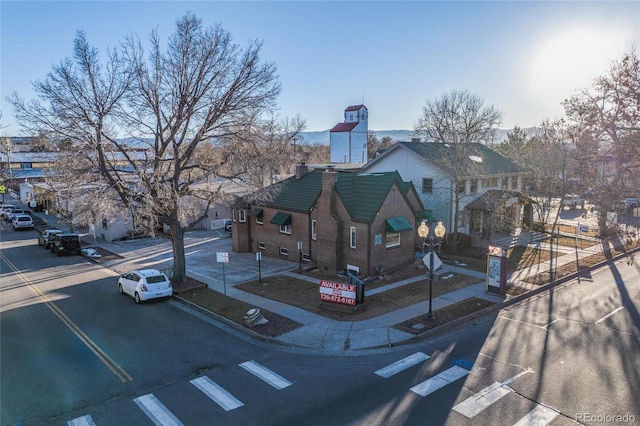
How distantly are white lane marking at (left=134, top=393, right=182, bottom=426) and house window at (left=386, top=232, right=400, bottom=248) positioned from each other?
1597cm

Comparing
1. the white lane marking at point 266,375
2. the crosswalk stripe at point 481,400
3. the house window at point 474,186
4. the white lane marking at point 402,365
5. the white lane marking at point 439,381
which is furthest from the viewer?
the house window at point 474,186

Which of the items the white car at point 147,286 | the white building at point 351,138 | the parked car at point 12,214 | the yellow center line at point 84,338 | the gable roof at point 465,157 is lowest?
the yellow center line at point 84,338

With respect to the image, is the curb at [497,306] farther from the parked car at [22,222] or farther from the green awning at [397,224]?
the parked car at [22,222]

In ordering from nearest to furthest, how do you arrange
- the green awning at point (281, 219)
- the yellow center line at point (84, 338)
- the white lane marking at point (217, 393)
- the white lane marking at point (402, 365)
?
1. the white lane marking at point (217, 393)
2. the white lane marking at point (402, 365)
3. the yellow center line at point (84, 338)
4. the green awning at point (281, 219)

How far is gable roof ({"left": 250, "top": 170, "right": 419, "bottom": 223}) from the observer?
79.7 ft

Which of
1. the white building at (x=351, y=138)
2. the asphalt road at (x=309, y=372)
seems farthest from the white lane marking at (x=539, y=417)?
the white building at (x=351, y=138)

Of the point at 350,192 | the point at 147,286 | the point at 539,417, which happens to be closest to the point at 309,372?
the point at 539,417

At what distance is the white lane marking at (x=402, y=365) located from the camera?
1266cm

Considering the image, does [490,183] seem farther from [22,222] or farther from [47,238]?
[22,222]

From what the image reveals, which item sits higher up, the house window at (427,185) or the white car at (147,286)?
the house window at (427,185)

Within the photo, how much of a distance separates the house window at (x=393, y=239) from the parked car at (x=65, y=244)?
77.6 feet

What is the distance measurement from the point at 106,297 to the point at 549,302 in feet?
67.7

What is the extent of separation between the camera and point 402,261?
25688mm

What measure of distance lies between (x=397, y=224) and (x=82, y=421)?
17.8 m
